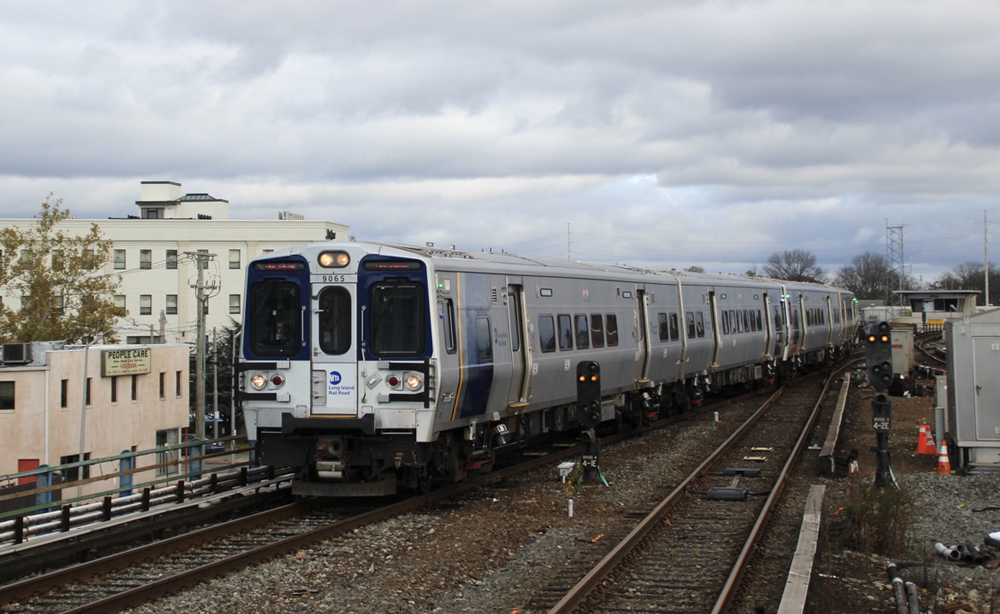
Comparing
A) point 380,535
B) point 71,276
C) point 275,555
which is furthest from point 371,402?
point 71,276

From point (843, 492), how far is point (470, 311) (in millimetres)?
5575

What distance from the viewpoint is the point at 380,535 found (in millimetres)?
10938

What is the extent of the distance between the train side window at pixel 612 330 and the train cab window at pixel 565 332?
206 centimetres

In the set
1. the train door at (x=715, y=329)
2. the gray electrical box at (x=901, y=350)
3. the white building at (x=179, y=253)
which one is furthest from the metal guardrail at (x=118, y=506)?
the white building at (x=179, y=253)

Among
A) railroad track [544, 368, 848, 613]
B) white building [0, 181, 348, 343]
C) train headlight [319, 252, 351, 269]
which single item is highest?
white building [0, 181, 348, 343]

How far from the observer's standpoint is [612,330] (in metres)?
18.8

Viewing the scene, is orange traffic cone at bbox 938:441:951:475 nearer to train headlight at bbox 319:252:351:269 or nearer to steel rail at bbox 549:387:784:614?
steel rail at bbox 549:387:784:614

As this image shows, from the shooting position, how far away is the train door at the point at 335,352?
12.1 meters

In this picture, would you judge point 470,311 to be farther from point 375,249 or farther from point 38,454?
point 38,454

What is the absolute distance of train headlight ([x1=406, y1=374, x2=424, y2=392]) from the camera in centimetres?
1184

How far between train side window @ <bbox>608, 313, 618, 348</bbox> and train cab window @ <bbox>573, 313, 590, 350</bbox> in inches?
45.7

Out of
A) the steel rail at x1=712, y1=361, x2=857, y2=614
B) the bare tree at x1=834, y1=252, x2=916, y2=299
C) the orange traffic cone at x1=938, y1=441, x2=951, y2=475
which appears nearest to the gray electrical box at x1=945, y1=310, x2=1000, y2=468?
the orange traffic cone at x1=938, y1=441, x2=951, y2=475

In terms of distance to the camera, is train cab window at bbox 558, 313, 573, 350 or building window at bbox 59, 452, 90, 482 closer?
train cab window at bbox 558, 313, 573, 350

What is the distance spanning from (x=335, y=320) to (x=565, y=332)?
203 inches
